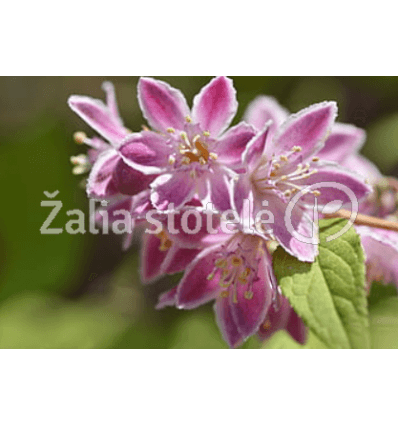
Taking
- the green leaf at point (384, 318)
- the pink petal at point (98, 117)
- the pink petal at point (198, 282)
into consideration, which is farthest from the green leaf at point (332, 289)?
the green leaf at point (384, 318)

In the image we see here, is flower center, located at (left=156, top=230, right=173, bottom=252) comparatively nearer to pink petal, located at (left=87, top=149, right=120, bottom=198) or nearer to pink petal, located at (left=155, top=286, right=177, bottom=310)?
pink petal, located at (left=155, top=286, right=177, bottom=310)

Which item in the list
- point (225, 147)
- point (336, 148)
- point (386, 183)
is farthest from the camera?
point (386, 183)

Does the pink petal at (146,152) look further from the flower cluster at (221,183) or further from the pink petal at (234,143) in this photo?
the pink petal at (234,143)

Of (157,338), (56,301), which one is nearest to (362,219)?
(157,338)

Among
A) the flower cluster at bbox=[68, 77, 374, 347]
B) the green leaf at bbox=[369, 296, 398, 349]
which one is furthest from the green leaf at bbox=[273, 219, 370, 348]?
the green leaf at bbox=[369, 296, 398, 349]

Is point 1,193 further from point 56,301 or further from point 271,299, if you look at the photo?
point 271,299

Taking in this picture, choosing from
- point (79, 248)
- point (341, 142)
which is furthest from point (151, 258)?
point (79, 248)

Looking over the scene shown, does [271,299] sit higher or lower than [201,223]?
lower

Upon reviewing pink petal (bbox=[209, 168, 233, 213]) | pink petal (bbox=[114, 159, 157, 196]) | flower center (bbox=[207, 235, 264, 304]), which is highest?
pink petal (bbox=[114, 159, 157, 196])
